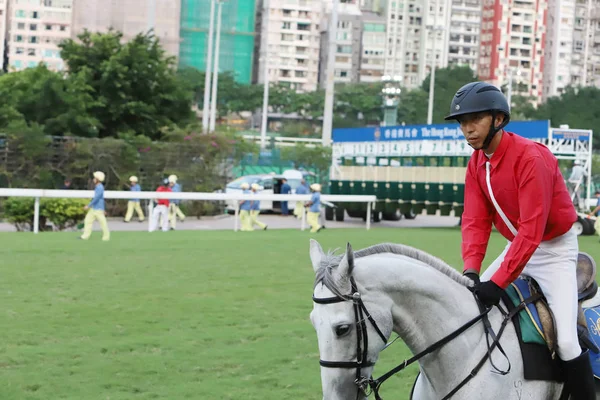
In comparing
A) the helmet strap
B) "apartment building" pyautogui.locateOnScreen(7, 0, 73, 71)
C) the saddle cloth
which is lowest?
the saddle cloth

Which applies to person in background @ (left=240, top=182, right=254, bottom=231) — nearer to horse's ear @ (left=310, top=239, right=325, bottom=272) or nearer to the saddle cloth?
the saddle cloth

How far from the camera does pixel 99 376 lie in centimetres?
805

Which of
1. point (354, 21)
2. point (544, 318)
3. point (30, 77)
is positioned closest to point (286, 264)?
point (544, 318)

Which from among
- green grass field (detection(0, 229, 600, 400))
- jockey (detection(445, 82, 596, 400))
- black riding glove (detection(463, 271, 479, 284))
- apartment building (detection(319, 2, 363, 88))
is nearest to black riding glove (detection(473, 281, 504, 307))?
jockey (detection(445, 82, 596, 400))

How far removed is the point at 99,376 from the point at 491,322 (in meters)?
4.42

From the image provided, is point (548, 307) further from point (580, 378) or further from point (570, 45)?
point (570, 45)

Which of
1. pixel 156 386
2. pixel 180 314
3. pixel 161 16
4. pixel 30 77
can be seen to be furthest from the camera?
pixel 161 16

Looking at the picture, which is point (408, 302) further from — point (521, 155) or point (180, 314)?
point (180, 314)

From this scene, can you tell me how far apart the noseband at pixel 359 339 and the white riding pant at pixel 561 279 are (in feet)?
3.13

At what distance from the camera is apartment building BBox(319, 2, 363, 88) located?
382 ft

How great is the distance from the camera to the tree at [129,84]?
36.6 meters

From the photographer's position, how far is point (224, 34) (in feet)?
259

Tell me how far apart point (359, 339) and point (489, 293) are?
30.9 inches

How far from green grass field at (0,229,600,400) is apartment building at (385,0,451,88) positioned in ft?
326
